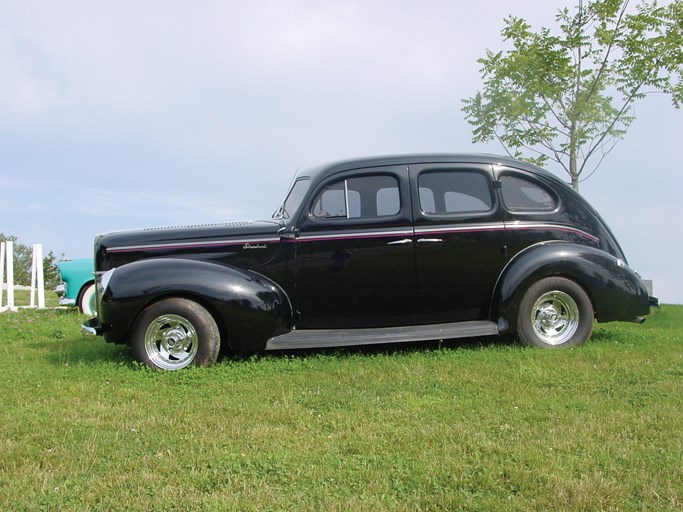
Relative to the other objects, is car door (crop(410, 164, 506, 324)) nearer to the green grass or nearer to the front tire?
the green grass

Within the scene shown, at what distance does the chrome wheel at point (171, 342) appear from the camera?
650cm

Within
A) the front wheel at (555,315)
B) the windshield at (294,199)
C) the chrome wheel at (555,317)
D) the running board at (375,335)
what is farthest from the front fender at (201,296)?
the chrome wheel at (555,317)

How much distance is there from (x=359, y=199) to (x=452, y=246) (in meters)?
1.13

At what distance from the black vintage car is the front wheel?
0.04 feet

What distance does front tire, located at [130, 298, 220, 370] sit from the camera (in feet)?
21.2

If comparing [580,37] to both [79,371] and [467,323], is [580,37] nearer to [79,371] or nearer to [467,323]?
[467,323]

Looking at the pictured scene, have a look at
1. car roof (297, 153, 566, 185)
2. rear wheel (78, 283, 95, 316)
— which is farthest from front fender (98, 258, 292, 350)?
rear wheel (78, 283, 95, 316)

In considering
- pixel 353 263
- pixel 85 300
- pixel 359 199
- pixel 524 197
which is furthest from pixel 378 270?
pixel 85 300

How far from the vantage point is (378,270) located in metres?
6.95

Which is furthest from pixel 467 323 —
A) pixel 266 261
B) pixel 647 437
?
pixel 647 437

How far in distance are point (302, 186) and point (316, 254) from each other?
99 cm

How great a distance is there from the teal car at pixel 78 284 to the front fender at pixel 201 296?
7.64 meters

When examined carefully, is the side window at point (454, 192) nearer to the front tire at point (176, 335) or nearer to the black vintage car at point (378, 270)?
the black vintage car at point (378, 270)

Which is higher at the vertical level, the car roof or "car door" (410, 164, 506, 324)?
the car roof
